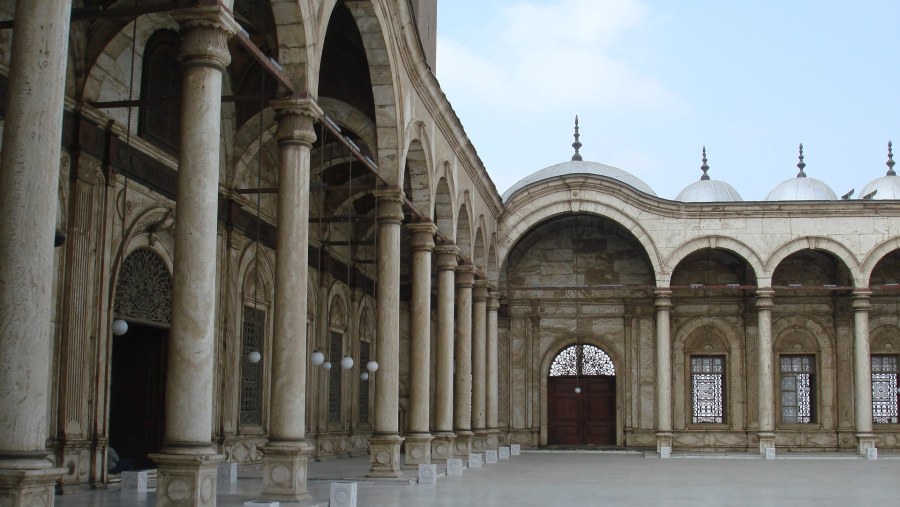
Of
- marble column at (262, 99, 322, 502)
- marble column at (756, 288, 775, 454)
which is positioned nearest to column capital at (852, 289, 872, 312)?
marble column at (756, 288, 775, 454)

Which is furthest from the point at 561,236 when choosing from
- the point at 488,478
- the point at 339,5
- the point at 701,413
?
the point at 339,5

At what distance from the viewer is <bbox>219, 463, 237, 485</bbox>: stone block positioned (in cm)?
1461

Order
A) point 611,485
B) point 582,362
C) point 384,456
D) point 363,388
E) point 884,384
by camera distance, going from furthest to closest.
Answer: point 582,362 < point 884,384 < point 363,388 < point 611,485 < point 384,456

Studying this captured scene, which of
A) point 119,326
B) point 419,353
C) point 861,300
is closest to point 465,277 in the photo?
point 419,353

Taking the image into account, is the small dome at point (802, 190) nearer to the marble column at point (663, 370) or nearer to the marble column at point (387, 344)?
the marble column at point (663, 370)

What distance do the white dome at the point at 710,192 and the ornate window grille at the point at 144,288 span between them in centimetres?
2255

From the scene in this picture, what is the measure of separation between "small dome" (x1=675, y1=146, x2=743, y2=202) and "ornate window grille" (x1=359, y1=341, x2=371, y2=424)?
1336cm

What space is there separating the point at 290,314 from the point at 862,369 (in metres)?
19.6

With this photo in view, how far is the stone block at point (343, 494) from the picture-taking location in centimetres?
1144

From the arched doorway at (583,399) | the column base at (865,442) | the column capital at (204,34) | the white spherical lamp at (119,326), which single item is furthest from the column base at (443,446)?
the column base at (865,442)

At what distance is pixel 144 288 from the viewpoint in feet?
48.4

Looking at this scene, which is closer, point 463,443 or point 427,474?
point 427,474

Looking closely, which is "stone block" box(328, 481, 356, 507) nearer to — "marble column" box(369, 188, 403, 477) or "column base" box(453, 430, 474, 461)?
"marble column" box(369, 188, 403, 477)

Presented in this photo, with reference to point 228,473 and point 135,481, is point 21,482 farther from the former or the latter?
point 228,473
